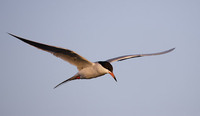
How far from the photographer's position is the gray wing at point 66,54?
767 centimetres

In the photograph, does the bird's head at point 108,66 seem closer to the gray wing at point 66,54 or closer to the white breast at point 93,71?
the white breast at point 93,71

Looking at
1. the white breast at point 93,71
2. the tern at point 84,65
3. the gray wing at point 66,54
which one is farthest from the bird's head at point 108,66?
the gray wing at point 66,54

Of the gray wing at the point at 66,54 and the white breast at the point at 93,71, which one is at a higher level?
the gray wing at the point at 66,54

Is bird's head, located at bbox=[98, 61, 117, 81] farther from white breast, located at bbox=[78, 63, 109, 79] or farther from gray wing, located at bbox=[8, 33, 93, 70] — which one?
gray wing, located at bbox=[8, 33, 93, 70]

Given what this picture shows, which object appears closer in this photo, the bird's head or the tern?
the tern

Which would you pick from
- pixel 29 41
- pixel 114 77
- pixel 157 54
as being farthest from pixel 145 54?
pixel 29 41

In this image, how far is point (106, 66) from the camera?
890 centimetres

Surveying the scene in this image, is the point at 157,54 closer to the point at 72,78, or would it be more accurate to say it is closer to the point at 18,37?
the point at 72,78

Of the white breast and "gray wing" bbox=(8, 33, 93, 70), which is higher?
"gray wing" bbox=(8, 33, 93, 70)

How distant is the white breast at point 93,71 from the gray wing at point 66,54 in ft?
0.47

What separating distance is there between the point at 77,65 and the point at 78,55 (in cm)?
76

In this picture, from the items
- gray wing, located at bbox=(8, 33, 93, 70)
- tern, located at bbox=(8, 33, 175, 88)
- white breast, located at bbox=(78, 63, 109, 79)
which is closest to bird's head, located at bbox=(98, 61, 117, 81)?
tern, located at bbox=(8, 33, 175, 88)

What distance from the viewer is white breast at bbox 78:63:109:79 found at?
8828 millimetres

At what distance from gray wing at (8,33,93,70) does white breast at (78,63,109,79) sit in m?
0.14
